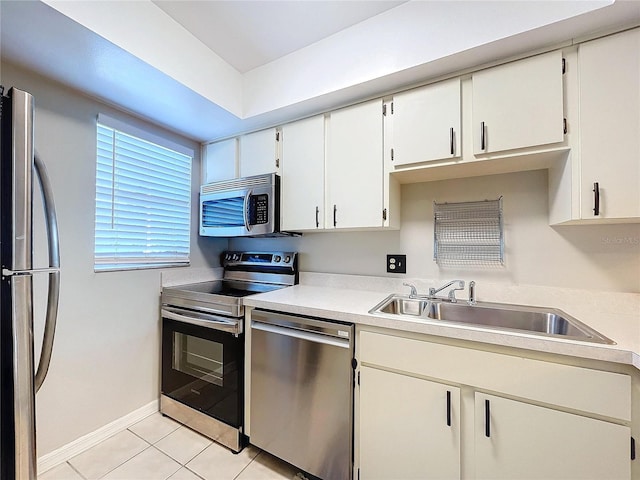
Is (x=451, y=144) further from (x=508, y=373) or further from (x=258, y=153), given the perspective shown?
(x=258, y=153)

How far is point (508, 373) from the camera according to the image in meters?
1.04

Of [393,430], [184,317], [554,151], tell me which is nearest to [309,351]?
[393,430]

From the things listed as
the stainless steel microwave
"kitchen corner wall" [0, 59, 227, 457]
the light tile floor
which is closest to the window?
"kitchen corner wall" [0, 59, 227, 457]

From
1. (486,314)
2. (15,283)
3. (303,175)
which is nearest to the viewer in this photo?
(15,283)

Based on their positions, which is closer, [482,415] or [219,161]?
[482,415]

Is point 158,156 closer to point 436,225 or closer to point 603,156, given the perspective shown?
point 436,225

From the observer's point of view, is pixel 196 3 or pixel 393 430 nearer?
pixel 393 430

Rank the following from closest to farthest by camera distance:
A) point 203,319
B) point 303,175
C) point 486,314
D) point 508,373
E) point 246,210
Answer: point 508,373
point 486,314
point 203,319
point 303,175
point 246,210

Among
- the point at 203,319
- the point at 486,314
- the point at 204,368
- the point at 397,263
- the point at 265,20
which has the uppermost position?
the point at 265,20

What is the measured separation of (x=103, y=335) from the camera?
1763 millimetres

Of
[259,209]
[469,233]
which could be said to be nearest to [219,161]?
[259,209]

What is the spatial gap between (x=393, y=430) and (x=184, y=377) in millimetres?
1440

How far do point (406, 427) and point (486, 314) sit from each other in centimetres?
74

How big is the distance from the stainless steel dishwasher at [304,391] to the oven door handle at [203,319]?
0.14m
